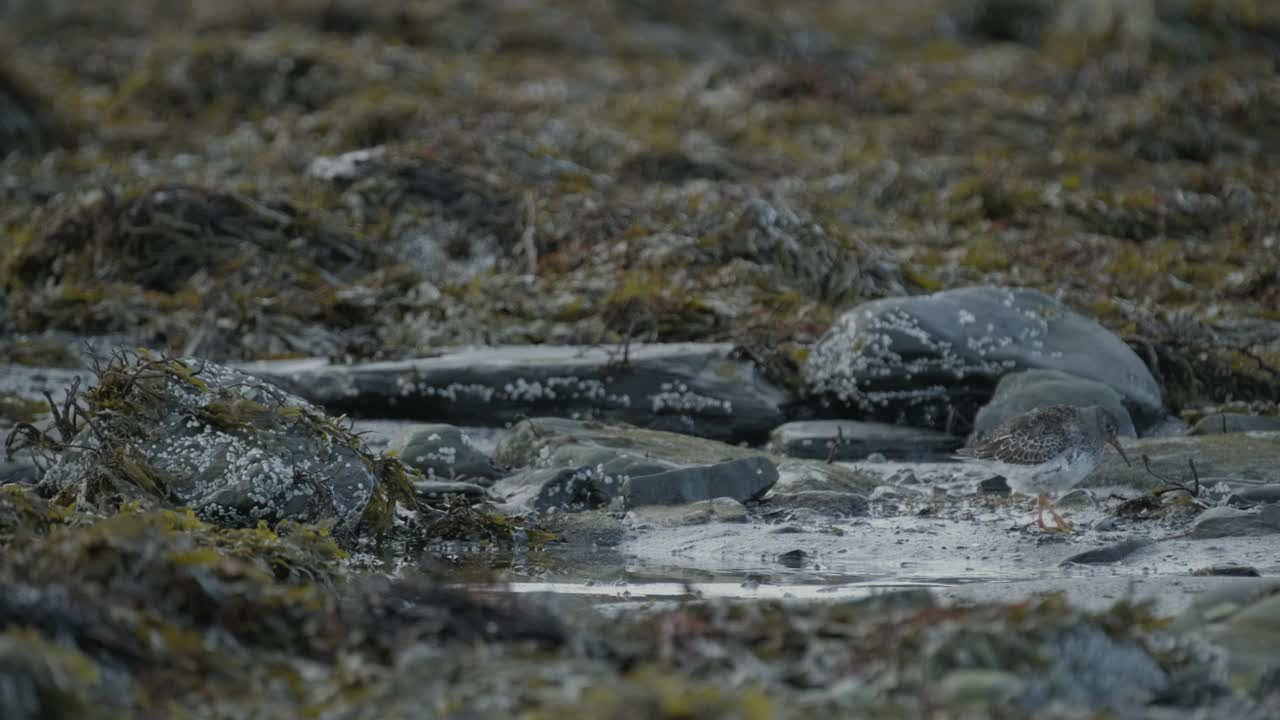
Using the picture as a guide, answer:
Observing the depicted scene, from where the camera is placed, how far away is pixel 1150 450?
6.18 m

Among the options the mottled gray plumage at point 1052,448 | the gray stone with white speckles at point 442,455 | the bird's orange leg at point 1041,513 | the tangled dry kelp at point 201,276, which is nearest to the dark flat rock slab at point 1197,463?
the mottled gray plumage at point 1052,448

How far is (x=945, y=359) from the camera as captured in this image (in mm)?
7035

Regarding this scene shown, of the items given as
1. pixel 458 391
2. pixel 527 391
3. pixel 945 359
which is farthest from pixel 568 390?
pixel 945 359

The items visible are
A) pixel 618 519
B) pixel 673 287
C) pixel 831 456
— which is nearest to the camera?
pixel 618 519

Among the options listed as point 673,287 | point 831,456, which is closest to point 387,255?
point 673,287

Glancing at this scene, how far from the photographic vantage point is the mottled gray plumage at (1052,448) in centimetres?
552

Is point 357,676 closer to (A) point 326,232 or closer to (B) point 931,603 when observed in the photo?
(B) point 931,603

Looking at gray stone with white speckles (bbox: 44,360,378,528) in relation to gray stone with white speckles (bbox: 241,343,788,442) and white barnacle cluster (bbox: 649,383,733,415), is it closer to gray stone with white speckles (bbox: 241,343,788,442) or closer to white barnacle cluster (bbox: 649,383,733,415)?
gray stone with white speckles (bbox: 241,343,788,442)

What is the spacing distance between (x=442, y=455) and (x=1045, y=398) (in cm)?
245

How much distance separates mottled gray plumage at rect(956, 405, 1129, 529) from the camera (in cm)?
552

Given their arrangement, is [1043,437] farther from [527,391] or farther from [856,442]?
[527,391]

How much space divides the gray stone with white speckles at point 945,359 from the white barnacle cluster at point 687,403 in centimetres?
43

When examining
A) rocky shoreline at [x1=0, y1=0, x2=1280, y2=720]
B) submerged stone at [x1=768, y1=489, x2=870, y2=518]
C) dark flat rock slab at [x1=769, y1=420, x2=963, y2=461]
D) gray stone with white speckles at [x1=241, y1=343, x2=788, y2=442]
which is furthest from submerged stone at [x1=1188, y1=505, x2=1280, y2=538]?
gray stone with white speckles at [x1=241, y1=343, x2=788, y2=442]

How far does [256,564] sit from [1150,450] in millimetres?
3487
